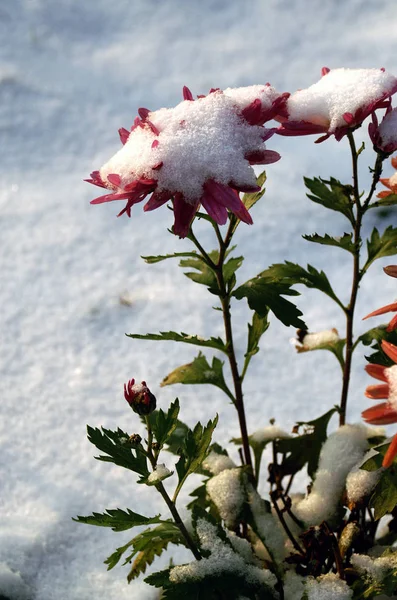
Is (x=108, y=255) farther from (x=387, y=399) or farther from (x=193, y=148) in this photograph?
(x=387, y=399)

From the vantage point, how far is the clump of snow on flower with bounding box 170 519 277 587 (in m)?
1.19

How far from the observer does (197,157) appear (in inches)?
41.3

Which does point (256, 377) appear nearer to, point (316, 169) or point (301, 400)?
point (301, 400)

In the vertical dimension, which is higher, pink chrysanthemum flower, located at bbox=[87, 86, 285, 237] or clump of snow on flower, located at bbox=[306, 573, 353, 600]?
pink chrysanthemum flower, located at bbox=[87, 86, 285, 237]

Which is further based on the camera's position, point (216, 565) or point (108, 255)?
point (108, 255)

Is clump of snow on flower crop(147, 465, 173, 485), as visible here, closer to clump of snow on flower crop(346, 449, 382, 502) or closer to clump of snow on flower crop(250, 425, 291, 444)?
clump of snow on flower crop(346, 449, 382, 502)

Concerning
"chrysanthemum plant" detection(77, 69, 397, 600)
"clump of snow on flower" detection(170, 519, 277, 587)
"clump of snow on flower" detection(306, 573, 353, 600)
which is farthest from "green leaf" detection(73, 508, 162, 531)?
"clump of snow on flower" detection(306, 573, 353, 600)

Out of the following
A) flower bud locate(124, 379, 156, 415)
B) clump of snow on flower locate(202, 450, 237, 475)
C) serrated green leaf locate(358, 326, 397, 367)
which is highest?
serrated green leaf locate(358, 326, 397, 367)

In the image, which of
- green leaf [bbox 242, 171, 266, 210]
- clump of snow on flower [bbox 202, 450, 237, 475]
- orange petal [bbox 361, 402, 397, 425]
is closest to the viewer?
orange petal [bbox 361, 402, 397, 425]

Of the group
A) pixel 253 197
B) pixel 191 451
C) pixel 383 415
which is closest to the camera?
pixel 383 415

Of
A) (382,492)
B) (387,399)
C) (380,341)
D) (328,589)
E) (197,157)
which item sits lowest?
(328,589)

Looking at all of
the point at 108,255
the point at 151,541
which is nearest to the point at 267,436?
the point at 151,541

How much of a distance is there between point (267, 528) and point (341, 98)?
0.68m

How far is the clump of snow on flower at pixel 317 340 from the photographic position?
1.47m
